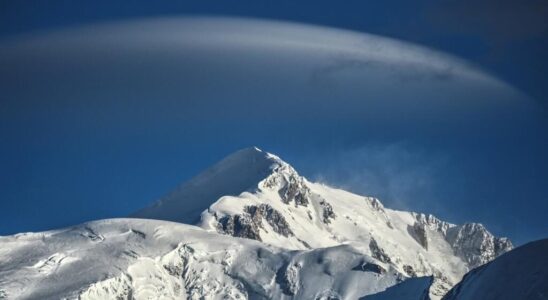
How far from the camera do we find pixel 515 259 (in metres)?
120

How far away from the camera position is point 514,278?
116 metres

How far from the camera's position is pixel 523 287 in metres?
112

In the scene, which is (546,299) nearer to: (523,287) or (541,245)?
(523,287)

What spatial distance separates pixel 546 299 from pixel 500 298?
28.9 feet

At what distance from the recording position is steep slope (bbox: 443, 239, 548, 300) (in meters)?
111

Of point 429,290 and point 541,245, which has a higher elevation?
point 541,245

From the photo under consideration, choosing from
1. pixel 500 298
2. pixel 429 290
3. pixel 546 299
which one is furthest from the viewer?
pixel 429 290

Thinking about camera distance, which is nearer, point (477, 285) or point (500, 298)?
point (500, 298)

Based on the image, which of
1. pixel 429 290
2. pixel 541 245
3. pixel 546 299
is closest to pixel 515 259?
pixel 541 245

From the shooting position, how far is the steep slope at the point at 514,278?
11088 cm

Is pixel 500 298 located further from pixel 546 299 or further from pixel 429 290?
pixel 429 290

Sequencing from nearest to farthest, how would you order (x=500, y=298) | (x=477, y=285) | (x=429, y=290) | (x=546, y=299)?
(x=546, y=299) → (x=500, y=298) → (x=477, y=285) → (x=429, y=290)

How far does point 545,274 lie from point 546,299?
5.66m

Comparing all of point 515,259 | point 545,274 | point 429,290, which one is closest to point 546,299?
point 545,274
